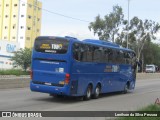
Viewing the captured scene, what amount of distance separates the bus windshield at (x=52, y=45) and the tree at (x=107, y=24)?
6187cm

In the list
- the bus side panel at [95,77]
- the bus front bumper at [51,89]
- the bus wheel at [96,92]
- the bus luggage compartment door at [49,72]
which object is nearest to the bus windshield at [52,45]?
the bus luggage compartment door at [49,72]

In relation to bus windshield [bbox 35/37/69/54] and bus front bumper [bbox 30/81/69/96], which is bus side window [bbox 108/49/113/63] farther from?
bus front bumper [bbox 30/81/69/96]

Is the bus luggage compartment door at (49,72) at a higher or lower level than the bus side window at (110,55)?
lower

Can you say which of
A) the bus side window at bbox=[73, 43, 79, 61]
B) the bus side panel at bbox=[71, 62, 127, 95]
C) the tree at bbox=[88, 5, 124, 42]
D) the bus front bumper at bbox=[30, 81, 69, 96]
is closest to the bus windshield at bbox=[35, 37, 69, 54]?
the bus side window at bbox=[73, 43, 79, 61]

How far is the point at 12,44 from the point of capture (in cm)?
7706

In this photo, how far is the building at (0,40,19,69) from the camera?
69.9 m

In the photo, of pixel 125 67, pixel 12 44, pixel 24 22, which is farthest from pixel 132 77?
pixel 24 22

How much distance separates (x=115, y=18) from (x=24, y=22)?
121 feet

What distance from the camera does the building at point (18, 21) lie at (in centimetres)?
10949

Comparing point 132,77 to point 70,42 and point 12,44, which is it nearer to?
point 70,42

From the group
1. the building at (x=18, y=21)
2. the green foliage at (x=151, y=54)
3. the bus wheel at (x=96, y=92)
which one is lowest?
the bus wheel at (x=96, y=92)

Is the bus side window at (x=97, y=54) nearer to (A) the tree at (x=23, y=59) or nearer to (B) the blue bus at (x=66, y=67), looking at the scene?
(B) the blue bus at (x=66, y=67)

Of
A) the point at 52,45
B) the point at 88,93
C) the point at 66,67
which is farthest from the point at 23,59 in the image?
the point at 66,67

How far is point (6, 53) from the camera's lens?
235 ft
